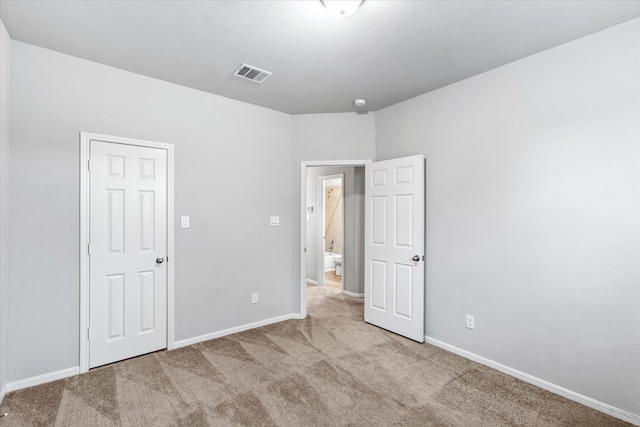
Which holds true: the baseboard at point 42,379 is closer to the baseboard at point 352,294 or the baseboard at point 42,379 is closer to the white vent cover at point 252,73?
the white vent cover at point 252,73

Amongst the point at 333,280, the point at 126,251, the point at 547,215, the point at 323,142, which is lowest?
the point at 333,280

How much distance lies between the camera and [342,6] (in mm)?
1870

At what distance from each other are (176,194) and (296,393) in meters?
2.16

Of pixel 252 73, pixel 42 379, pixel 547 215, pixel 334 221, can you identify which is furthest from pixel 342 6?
pixel 334 221

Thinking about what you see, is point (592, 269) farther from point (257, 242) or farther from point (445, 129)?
point (257, 242)

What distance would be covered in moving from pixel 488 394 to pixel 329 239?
5.63 m

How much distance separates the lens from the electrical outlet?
294cm

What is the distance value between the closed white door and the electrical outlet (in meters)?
2.93

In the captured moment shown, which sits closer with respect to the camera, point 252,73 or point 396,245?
point 252,73

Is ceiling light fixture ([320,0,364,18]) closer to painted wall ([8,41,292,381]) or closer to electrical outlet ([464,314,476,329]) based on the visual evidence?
painted wall ([8,41,292,381])

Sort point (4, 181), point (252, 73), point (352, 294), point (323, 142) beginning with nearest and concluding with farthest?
point (4, 181) → point (252, 73) → point (323, 142) → point (352, 294)

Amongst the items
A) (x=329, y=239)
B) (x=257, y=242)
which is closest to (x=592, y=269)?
(x=257, y=242)

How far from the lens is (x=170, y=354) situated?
9.89ft

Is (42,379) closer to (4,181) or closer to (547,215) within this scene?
(4,181)
